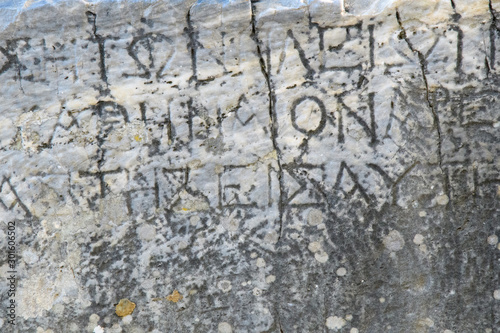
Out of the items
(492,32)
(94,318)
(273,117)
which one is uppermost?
(492,32)

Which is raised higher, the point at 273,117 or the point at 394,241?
the point at 273,117

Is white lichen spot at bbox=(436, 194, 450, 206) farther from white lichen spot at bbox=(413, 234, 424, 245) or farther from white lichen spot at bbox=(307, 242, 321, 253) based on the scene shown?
white lichen spot at bbox=(307, 242, 321, 253)

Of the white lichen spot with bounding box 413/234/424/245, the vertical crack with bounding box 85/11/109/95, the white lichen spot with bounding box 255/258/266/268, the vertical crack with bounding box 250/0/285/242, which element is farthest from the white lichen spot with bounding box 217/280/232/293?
the vertical crack with bounding box 85/11/109/95

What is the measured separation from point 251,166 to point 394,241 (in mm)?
585

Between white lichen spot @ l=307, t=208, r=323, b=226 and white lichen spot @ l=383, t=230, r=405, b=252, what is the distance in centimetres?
25

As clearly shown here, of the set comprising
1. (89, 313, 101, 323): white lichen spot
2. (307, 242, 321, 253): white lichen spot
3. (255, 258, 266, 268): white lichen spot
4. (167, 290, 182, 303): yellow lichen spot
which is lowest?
(89, 313, 101, 323): white lichen spot

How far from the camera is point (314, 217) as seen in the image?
201 centimetres

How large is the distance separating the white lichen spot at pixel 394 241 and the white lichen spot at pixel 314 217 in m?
0.25

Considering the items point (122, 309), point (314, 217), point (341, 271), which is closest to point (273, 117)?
point (314, 217)

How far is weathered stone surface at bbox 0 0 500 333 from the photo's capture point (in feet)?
6.38

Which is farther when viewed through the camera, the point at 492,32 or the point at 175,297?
the point at 175,297

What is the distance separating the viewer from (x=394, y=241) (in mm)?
1992

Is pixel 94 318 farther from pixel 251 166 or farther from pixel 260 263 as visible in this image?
pixel 251 166

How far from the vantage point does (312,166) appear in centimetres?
200
